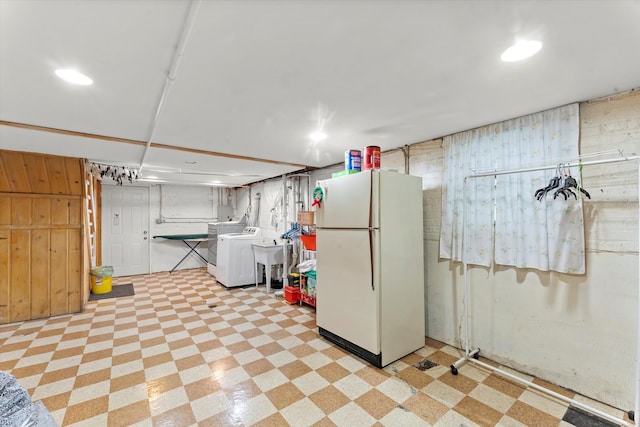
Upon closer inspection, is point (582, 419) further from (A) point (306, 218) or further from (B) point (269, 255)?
(B) point (269, 255)

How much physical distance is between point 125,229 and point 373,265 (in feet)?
20.0

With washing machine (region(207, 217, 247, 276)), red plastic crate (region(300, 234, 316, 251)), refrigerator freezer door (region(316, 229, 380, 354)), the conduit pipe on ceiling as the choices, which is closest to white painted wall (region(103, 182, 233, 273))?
washing machine (region(207, 217, 247, 276))

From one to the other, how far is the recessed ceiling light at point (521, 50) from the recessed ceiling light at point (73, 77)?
237 centimetres

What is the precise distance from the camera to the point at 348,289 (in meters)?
2.69

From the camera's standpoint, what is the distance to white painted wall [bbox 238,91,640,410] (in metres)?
1.85

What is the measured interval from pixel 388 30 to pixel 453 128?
1.67 m

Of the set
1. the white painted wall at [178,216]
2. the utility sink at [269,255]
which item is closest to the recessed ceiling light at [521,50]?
the utility sink at [269,255]

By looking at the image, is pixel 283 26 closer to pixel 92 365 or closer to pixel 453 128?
pixel 453 128

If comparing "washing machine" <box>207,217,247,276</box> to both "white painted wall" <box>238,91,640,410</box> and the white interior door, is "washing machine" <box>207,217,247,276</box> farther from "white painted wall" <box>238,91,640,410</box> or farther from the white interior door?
"white painted wall" <box>238,91,640,410</box>

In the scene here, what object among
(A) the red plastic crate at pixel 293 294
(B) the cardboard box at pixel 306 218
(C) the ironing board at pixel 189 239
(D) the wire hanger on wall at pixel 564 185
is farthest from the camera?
(C) the ironing board at pixel 189 239

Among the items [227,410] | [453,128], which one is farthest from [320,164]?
[227,410]

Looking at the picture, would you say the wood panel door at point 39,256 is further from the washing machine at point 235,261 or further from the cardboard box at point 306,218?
the cardboard box at point 306,218

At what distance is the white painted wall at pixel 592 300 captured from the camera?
1.85m

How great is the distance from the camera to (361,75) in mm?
1647
